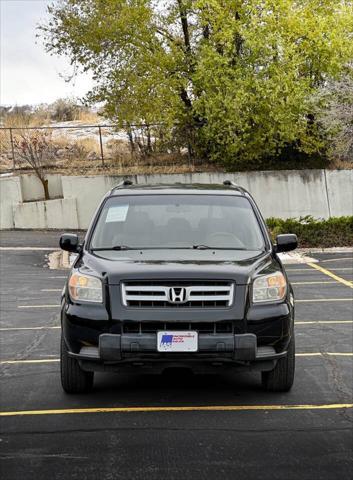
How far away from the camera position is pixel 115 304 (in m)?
5.95

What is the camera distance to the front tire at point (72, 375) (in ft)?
21.2

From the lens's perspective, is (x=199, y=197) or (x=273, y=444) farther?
(x=199, y=197)

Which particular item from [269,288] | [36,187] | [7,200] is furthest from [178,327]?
[36,187]

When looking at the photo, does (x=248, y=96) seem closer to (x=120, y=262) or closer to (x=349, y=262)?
(x=349, y=262)

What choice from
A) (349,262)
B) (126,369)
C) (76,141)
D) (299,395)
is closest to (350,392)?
(299,395)

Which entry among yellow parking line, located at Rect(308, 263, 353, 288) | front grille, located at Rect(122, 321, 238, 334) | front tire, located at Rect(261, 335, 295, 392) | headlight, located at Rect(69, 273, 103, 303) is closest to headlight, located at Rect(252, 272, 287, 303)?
front grille, located at Rect(122, 321, 238, 334)

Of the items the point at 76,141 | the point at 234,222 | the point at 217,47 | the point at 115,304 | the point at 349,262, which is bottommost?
the point at 349,262

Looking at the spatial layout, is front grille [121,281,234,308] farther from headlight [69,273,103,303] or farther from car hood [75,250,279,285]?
headlight [69,273,103,303]

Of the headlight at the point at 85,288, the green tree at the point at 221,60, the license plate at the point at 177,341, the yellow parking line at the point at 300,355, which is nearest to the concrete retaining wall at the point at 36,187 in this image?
the green tree at the point at 221,60

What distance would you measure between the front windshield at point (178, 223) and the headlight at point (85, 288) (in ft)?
2.40

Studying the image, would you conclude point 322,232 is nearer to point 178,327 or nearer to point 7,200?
point 7,200

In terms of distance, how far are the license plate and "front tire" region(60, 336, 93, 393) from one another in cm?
98

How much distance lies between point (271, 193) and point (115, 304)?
22669mm

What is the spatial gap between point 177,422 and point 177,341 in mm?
653
